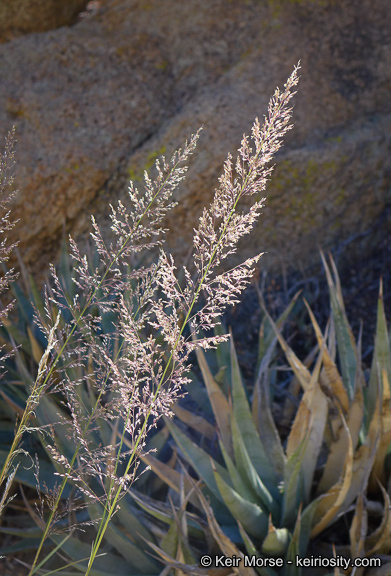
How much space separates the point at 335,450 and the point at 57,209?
195 centimetres

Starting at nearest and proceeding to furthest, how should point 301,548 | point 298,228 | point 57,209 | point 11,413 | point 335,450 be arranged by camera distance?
point 301,548 → point 335,450 → point 11,413 → point 57,209 → point 298,228

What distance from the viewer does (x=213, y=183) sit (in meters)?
3.07

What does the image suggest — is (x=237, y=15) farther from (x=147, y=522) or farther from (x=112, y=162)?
(x=147, y=522)

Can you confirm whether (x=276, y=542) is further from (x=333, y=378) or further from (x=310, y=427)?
(x=333, y=378)

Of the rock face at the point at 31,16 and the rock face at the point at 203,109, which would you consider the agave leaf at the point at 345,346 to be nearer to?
the rock face at the point at 203,109

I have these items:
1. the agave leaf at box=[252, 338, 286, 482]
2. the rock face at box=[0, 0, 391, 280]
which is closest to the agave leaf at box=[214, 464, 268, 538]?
the agave leaf at box=[252, 338, 286, 482]

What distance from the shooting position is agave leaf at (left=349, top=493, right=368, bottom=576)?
1.61 metres

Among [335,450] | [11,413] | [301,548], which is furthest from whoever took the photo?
[11,413]

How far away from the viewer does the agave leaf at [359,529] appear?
161cm

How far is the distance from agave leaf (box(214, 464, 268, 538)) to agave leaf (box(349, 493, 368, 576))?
274 mm

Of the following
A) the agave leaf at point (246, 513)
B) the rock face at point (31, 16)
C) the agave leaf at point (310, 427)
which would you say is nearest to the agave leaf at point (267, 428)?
the agave leaf at point (310, 427)

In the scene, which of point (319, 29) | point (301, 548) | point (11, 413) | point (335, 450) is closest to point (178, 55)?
point (319, 29)

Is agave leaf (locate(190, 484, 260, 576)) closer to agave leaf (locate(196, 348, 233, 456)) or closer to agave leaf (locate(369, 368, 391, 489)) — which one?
agave leaf (locate(196, 348, 233, 456))

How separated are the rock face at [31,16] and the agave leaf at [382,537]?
133 inches
